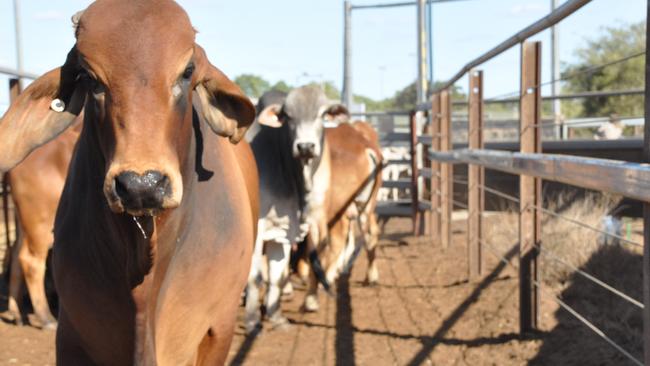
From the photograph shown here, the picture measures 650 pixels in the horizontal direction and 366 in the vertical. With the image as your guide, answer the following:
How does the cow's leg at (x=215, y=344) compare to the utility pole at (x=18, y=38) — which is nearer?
the cow's leg at (x=215, y=344)

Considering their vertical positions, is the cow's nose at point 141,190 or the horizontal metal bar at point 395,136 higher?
the cow's nose at point 141,190

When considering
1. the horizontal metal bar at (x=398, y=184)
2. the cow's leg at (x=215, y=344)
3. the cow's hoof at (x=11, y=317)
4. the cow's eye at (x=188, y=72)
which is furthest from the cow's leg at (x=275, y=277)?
the horizontal metal bar at (x=398, y=184)

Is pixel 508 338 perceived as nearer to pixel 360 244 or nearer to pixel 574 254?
pixel 574 254

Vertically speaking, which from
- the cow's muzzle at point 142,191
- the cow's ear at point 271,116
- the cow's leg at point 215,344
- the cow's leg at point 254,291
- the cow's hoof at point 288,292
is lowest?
the cow's hoof at point 288,292

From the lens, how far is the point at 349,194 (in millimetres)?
9266

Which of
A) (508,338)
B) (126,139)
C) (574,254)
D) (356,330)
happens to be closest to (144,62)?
(126,139)

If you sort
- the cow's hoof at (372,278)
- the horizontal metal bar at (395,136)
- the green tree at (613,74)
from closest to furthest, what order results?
the cow's hoof at (372,278)
the horizontal metal bar at (395,136)
the green tree at (613,74)

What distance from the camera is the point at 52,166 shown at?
7414 millimetres

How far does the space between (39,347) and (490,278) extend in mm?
3920

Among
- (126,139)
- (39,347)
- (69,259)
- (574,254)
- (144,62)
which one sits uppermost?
(144,62)

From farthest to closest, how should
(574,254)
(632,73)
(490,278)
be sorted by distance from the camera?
1. (632,73)
2. (490,278)
3. (574,254)

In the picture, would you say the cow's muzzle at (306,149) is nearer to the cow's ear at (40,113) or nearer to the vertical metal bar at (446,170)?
the vertical metal bar at (446,170)

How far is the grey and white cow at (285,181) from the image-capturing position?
7.45 m

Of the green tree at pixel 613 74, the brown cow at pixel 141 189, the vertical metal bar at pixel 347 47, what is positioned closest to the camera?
the brown cow at pixel 141 189
